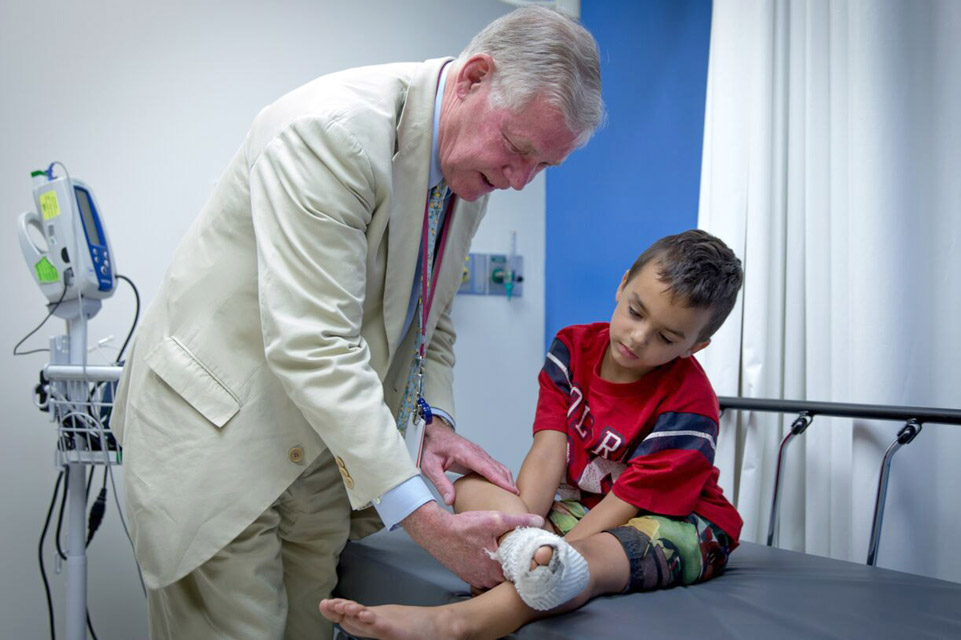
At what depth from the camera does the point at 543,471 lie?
1.62 meters

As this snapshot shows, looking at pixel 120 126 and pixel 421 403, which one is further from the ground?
pixel 120 126

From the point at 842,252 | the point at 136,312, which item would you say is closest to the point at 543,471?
the point at 842,252

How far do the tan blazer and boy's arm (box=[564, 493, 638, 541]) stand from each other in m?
0.48

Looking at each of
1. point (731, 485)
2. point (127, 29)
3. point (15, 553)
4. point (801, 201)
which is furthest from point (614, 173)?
point (15, 553)

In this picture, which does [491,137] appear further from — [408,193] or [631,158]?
→ [631,158]

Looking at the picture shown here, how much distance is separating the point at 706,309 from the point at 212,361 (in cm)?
95

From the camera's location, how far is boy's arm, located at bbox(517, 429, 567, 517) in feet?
5.18

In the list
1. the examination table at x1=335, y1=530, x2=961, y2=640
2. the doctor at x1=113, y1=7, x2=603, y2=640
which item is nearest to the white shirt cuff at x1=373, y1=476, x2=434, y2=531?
the doctor at x1=113, y1=7, x2=603, y2=640

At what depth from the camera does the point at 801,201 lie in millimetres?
2119

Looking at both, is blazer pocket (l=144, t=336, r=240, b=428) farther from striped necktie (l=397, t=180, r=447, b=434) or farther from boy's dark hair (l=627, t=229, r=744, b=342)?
boy's dark hair (l=627, t=229, r=744, b=342)

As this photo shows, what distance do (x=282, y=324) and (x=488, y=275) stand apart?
7.11 feet

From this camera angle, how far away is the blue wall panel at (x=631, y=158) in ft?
8.82

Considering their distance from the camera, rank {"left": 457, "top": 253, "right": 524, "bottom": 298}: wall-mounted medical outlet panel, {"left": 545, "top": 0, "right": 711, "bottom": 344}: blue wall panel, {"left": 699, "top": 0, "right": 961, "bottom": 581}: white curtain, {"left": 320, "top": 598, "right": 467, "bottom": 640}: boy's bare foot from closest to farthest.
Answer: {"left": 320, "top": 598, "right": 467, "bottom": 640}: boy's bare foot, {"left": 699, "top": 0, "right": 961, "bottom": 581}: white curtain, {"left": 545, "top": 0, "right": 711, "bottom": 344}: blue wall panel, {"left": 457, "top": 253, "right": 524, "bottom": 298}: wall-mounted medical outlet panel

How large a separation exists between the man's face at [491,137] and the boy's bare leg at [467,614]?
2.07 ft
